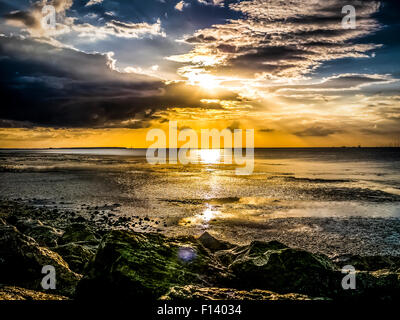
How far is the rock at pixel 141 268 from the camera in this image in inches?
251

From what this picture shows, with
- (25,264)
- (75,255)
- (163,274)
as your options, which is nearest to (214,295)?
(163,274)

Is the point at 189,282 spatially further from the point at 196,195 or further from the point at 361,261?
the point at 196,195

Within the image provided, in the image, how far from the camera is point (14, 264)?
23.5ft

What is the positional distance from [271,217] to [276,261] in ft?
62.1

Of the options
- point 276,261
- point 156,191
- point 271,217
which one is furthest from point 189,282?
point 156,191

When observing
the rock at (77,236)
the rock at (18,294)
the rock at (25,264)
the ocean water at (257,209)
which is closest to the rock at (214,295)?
the rock at (18,294)

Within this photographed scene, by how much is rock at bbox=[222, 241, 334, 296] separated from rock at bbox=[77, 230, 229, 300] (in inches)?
26.5

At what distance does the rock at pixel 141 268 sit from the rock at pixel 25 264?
1.12 m

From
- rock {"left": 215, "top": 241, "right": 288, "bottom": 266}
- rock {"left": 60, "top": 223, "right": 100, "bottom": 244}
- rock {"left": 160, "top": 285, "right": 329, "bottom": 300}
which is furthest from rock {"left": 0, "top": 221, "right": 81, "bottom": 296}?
rock {"left": 215, "top": 241, "right": 288, "bottom": 266}

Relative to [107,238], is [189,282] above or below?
below

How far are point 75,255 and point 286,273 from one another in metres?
6.69

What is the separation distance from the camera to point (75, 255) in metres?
9.67

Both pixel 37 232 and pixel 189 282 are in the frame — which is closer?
pixel 189 282
